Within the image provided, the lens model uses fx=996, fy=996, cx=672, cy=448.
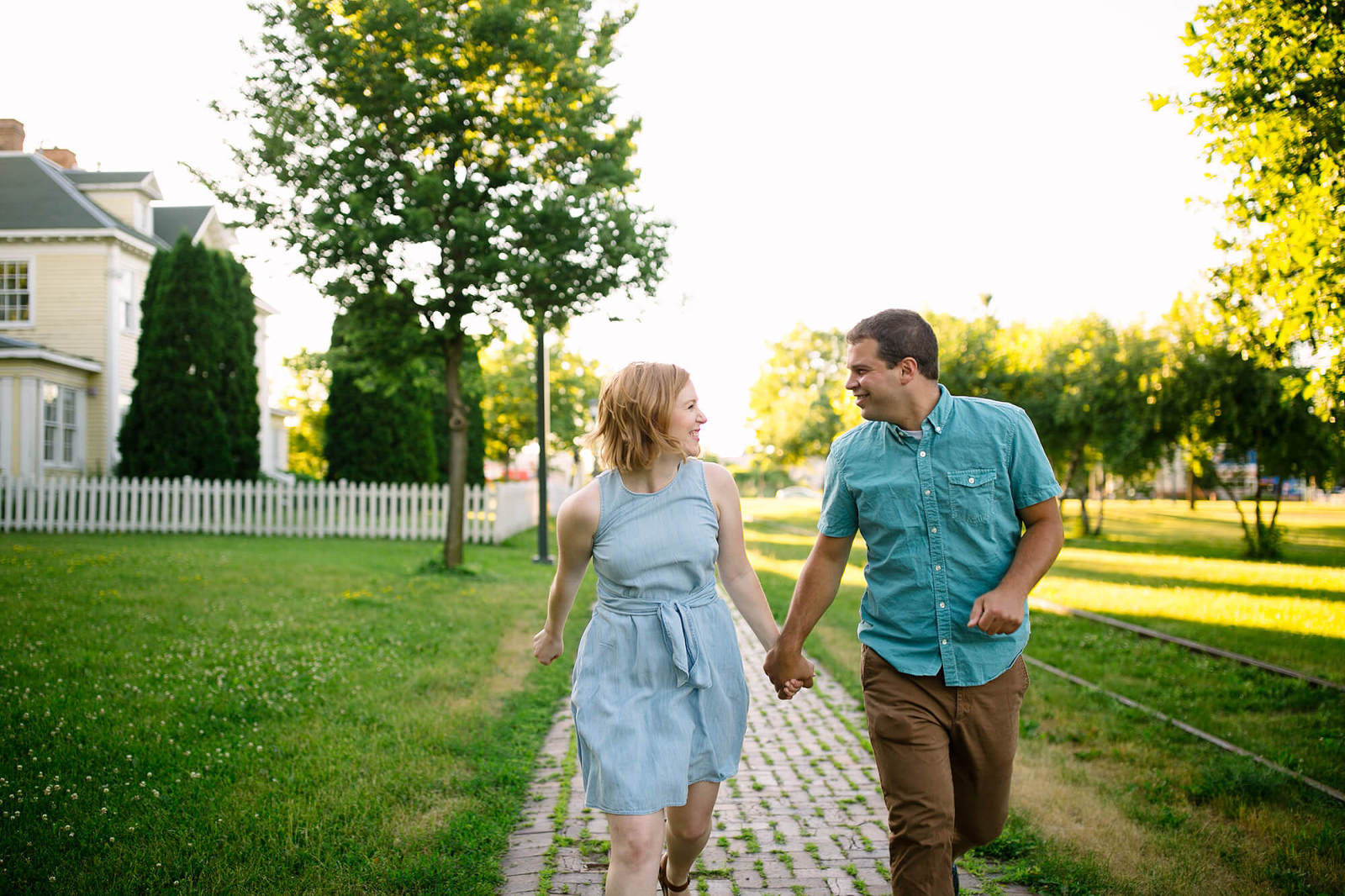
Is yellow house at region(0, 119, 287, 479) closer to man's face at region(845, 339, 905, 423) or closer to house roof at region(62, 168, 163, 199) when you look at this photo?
house roof at region(62, 168, 163, 199)

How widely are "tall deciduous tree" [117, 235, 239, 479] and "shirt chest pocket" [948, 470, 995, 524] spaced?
81.5 feet

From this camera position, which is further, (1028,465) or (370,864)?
(370,864)

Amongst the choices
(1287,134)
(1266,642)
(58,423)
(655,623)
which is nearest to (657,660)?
(655,623)

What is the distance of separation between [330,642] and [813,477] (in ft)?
353

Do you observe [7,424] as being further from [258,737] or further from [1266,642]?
[1266,642]

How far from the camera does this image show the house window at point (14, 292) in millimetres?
26203

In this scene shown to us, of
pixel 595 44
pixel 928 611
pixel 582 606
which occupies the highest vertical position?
pixel 595 44

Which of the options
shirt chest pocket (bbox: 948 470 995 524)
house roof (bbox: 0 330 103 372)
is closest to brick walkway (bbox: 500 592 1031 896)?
shirt chest pocket (bbox: 948 470 995 524)

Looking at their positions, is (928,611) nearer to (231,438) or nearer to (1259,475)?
(1259,475)

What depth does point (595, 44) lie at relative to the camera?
14.9 m

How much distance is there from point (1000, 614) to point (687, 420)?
3.90ft

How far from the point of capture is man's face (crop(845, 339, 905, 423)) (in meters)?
3.37

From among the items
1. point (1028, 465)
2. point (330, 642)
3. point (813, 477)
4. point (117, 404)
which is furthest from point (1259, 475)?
point (813, 477)

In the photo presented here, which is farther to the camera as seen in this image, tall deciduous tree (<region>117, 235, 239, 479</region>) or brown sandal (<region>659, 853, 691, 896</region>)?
tall deciduous tree (<region>117, 235, 239, 479</region>)
